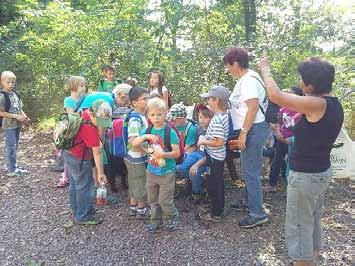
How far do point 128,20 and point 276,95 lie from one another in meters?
5.20

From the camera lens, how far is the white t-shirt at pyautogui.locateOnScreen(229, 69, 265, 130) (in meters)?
4.04

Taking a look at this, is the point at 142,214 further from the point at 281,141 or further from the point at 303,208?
the point at 303,208

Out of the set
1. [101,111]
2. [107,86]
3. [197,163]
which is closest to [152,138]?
[101,111]

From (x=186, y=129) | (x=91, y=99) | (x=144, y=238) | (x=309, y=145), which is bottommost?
(x=144, y=238)

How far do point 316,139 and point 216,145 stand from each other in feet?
4.92

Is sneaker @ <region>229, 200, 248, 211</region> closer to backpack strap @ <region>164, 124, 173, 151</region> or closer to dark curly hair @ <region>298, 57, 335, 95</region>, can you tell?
backpack strap @ <region>164, 124, 173, 151</region>

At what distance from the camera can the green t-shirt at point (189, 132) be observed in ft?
17.0

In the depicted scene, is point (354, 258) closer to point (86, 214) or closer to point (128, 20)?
point (86, 214)

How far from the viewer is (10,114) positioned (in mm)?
6004

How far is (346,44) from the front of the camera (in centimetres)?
680

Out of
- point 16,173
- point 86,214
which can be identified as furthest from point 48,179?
point 86,214

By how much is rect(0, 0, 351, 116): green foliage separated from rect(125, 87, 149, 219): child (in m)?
2.51

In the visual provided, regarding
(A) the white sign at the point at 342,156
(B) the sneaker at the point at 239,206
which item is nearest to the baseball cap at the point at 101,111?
(B) the sneaker at the point at 239,206

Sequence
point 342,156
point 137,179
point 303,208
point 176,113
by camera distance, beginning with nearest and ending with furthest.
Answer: point 303,208 < point 137,179 < point 176,113 < point 342,156
